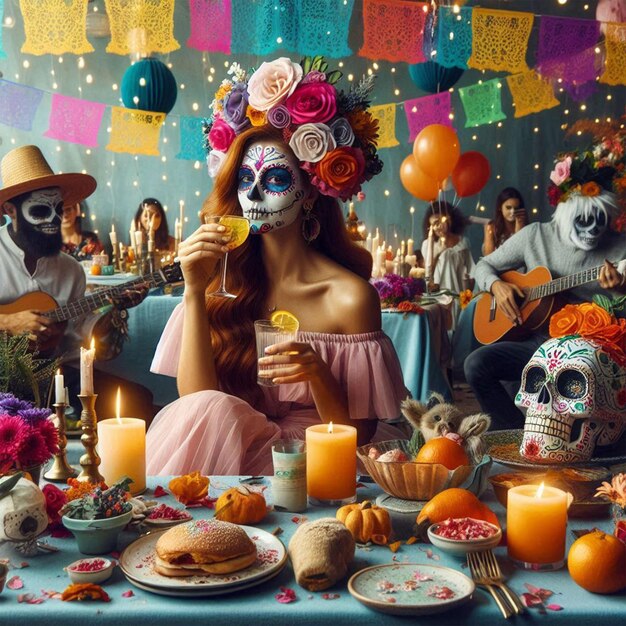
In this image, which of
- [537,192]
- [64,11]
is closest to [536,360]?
[64,11]

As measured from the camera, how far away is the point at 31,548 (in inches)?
49.1

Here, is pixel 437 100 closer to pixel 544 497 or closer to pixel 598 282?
pixel 598 282

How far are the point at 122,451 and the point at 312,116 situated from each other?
1.21 metres

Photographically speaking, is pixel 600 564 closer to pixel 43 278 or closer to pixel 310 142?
pixel 310 142

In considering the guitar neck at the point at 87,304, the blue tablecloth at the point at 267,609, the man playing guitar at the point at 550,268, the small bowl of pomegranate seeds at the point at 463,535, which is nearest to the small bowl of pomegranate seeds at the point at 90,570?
the blue tablecloth at the point at 267,609

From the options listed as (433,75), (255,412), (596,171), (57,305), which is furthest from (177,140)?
(255,412)

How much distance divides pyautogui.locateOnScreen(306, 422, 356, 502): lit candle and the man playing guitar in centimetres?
312

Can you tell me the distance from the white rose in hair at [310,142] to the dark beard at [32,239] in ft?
8.65

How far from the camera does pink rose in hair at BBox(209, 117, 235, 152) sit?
7.91 ft

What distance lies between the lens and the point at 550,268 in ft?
15.7

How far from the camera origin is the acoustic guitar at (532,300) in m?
4.64

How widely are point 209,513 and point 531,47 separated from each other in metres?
10.1

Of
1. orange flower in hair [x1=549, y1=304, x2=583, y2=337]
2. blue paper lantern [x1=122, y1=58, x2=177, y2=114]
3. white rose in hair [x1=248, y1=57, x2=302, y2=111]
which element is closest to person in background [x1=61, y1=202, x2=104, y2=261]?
blue paper lantern [x1=122, y1=58, x2=177, y2=114]

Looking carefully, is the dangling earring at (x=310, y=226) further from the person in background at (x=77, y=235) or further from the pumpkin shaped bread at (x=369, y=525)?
the person in background at (x=77, y=235)
